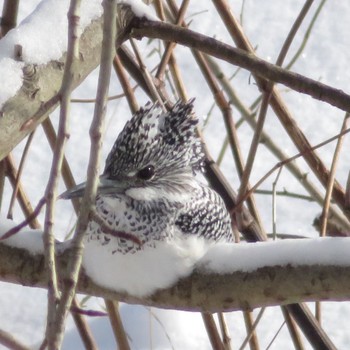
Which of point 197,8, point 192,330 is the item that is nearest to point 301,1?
point 197,8

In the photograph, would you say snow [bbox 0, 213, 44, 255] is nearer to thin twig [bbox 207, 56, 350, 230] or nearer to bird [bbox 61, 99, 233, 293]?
bird [bbox 61, 99, 233, 293]

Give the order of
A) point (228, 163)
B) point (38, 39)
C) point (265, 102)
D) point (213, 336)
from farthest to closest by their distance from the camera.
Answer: point (228, 163)
point (213, 336)
point (265, 102)
point (38, 39)

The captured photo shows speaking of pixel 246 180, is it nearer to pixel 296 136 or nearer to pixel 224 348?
pixel 296 136

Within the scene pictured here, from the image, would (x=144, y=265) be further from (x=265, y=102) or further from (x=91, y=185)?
(x=91, y=185)

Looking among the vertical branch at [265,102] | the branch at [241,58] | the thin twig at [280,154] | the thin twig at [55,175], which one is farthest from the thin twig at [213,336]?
the thin twig at [55,175]

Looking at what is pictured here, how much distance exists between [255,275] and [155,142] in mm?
545

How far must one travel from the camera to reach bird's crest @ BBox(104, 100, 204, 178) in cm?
200

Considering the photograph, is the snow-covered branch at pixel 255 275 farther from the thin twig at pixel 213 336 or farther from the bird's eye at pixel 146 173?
the thin twig at pixel 213 336

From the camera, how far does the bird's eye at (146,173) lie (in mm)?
2029

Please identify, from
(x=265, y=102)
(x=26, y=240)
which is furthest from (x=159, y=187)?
(x=26, y=240)

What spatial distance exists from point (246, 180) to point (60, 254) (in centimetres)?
52

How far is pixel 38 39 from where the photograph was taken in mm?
1689

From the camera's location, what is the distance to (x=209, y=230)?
187 cm

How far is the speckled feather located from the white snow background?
0.64 m
